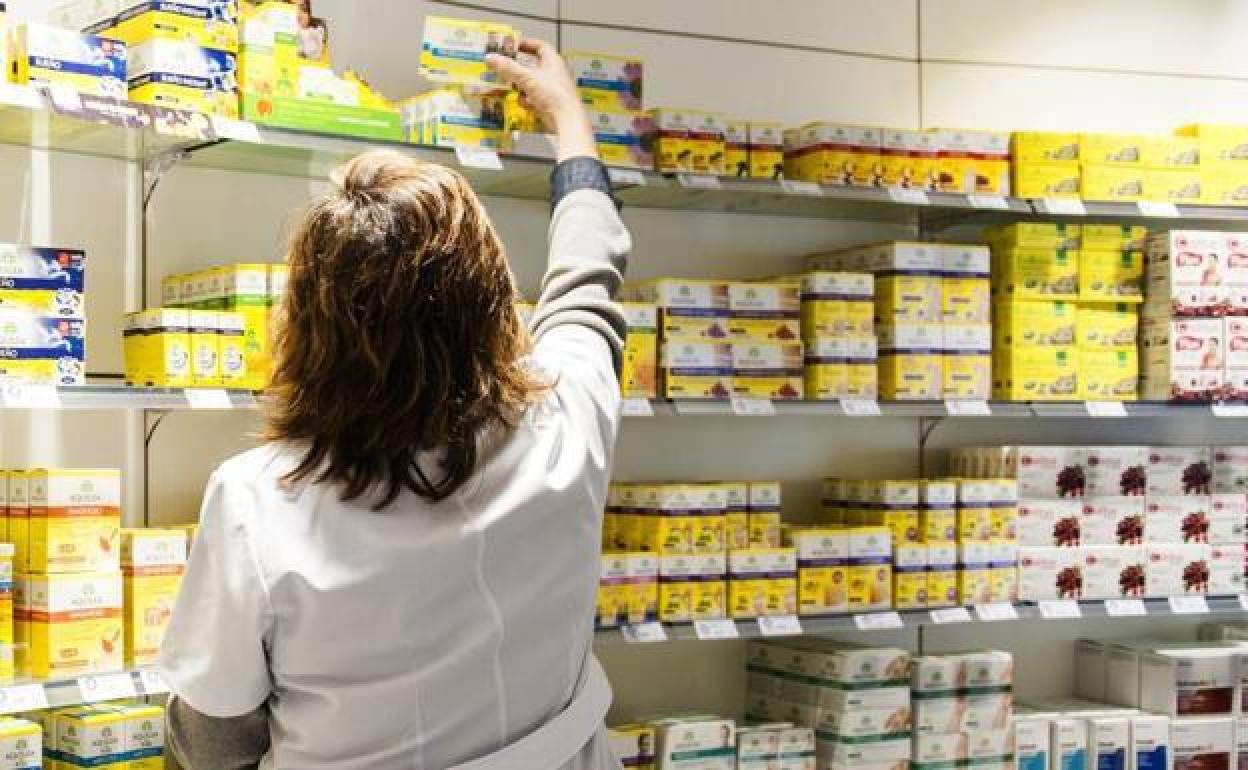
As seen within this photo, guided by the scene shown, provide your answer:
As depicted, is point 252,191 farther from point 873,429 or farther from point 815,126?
point 873,429

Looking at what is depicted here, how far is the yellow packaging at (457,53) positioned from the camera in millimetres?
3637

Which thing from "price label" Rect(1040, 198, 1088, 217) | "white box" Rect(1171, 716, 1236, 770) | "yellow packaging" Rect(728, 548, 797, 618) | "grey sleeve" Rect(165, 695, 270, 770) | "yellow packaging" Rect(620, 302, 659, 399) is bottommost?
"white box" Rect(1171, 716, 1236, 770)

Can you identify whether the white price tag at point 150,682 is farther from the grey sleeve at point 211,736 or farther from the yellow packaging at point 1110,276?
the yellow packaging at point 1110,276

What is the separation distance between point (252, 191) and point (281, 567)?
2.40 meters

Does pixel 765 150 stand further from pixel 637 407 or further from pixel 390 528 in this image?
pixel 390 528

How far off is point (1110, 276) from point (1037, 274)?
0.84 ft

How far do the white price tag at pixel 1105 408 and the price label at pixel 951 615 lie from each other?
71cm

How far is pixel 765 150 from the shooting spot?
427cm

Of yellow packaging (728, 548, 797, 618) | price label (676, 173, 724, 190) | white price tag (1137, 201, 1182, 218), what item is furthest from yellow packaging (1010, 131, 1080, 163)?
yellow packaging (728, 548, 797, 618)

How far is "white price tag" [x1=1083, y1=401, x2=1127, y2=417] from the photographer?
4.61 m

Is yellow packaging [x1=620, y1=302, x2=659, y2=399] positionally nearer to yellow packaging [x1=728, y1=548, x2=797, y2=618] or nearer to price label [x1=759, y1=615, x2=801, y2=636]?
yellow packaging [x1=728, y1=548, x2=797, y2=618]

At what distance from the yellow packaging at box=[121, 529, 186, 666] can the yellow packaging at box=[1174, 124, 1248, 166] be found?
10.9 feet

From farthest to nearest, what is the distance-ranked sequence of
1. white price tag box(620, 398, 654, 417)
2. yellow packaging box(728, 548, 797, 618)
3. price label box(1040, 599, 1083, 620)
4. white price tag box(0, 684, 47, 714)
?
1. price label box(1040, 599, 1083, 620)
2. yellow packaging box(728, 548, 797, 618)
3. white price tag box(620, 398, 654, 417)
4. white price tag box(0, 684, 47, 714)

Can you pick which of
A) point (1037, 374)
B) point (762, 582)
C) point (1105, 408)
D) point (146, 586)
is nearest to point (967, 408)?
point (1037, 374)
